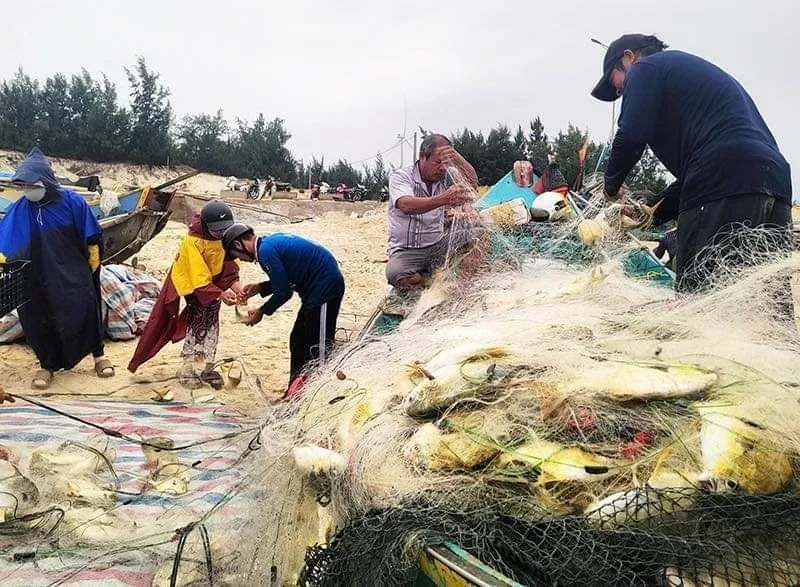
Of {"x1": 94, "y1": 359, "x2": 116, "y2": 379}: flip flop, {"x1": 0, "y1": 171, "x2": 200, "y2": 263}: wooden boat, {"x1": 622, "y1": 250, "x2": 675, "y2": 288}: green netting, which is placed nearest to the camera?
{"x1": 622, "y1": 250, "x2": 675, "y2": 288}: green netting

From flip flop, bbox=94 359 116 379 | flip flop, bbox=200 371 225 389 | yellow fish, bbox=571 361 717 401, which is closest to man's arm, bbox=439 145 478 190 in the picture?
flip flop, bbox=200 371 225 389

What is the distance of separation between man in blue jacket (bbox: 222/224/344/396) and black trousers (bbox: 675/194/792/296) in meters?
2.66

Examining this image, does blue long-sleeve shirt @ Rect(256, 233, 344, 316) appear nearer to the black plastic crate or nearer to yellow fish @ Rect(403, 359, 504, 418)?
the black plastic crate

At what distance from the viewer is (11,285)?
422 centimetres

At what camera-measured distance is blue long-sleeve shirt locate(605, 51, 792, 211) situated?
3170 millimetres

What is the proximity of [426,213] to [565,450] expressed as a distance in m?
3.75

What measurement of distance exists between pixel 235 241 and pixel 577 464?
3742mm

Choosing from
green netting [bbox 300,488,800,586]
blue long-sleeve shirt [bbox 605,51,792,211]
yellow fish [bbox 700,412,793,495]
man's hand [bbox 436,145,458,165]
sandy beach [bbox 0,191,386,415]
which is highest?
blue long-sleeve shirt [bbox 605,51,792,211]

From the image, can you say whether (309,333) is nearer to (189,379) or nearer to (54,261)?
(189,379)

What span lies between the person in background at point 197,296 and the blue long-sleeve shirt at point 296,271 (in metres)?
0.49

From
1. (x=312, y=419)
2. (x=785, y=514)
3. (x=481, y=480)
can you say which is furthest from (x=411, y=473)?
(x=785, y=514)

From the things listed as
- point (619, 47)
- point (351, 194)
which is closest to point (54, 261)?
point (619, 47)

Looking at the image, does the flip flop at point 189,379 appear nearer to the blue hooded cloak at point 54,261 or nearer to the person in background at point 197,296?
the person in background at point 197,296

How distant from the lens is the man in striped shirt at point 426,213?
5.13 meters
